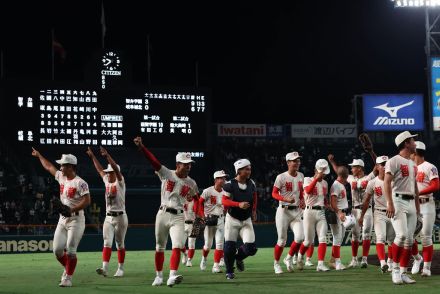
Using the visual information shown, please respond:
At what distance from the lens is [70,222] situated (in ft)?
40.2

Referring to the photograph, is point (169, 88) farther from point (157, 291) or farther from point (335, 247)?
point (157, 291)

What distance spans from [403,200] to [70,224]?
5.72m

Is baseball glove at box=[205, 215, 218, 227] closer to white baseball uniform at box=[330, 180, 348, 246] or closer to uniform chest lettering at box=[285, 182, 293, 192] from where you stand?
uniform chest lettering at box=[285, 182, 293, 192]

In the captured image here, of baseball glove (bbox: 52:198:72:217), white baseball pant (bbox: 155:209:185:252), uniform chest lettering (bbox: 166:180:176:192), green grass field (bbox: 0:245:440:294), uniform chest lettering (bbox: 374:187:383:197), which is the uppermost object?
uniform chest lettering (bbox: 166:180:176:192)

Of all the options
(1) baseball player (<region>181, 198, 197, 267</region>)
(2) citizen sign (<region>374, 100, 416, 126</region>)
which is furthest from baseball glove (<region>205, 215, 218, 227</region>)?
(2) citizen sign (<region>374, 100, 416, 126</region>)

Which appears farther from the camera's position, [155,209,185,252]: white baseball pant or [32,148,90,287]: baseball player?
[32,148,90,287]: baseball player

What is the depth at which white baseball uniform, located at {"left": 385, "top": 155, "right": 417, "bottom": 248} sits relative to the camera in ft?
35.9

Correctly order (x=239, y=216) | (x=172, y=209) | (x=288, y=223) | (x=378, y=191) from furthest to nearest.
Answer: (x=288, y=223) < (x=378, y=191) < (x=239, y=216) < (x=172, y=209)

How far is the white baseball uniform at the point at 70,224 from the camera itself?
12.2 m

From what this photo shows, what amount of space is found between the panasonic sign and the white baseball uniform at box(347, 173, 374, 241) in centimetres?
2234

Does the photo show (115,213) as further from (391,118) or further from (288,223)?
(391,118)

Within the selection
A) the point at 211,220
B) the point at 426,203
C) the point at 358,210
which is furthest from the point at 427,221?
the point at 211,220

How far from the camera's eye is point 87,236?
2697 centimetres

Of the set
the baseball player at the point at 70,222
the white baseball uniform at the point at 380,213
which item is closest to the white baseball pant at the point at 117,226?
the baseball player at the point at 70,222
